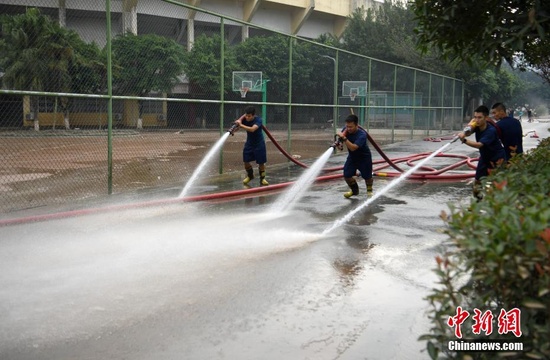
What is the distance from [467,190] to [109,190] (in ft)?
20.0

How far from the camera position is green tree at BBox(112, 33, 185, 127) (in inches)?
375

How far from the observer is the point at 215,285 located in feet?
15.5

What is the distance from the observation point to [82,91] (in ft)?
29.2

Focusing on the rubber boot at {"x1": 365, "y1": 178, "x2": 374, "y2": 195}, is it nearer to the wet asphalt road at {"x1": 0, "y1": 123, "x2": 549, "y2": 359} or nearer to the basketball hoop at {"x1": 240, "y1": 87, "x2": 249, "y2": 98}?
the wet asphalt road at {"x1": 0, "y1": 123, "x2": 549, "y2": 359}

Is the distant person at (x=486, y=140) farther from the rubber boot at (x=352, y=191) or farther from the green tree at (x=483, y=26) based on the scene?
the green tree at (x=483, y=26)

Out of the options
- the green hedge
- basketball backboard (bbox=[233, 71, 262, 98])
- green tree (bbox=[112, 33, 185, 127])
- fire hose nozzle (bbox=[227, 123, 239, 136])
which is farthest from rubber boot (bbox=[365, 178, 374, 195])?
the green hedge

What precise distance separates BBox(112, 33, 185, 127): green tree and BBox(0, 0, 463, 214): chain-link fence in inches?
1.0

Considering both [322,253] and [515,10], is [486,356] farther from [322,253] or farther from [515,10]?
[322,253]

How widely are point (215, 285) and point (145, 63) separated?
20.9 feet

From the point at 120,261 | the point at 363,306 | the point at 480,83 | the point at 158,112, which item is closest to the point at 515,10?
the point at 363,306

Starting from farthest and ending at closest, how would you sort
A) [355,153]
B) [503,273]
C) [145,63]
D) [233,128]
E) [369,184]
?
[145,63] → [233,128] → [369,184] → [355,153] → [503,273]

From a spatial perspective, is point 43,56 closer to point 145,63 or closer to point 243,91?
point 145,63

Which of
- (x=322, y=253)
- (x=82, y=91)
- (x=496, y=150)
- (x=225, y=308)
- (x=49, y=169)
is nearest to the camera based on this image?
(x=225, y=308)

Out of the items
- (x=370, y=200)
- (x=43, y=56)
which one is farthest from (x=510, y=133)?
(x=43, y=56)
